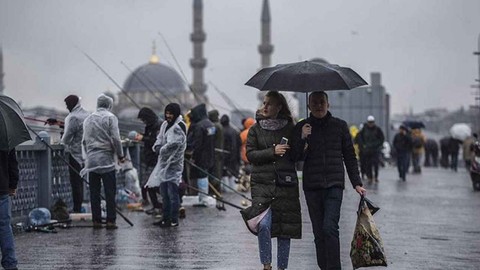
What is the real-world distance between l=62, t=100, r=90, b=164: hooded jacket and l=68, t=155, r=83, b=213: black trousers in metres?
0.16

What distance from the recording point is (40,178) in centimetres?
1415

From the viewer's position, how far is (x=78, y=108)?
46.8 feet

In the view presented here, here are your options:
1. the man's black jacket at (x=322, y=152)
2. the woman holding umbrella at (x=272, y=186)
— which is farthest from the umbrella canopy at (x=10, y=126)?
the man's black jacket at (x=322, y=152)

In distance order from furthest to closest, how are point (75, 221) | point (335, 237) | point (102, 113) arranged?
point (75, 221), point (102, 113), point (335, 237)

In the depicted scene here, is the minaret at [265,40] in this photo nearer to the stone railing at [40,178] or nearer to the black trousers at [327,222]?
the stone railing at [40,178]

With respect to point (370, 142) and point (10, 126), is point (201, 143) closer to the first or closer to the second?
point (10, 126)

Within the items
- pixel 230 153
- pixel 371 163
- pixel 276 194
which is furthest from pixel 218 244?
pixel 371 163

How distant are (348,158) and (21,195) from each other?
5659mm

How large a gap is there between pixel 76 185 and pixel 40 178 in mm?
540

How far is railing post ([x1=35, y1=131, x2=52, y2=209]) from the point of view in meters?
14.1

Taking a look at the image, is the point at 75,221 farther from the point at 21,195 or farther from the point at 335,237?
the point at 335,237

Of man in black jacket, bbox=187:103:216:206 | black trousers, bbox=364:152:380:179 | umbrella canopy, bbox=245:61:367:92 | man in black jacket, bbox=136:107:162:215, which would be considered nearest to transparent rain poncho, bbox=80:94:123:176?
man in black jacket, bbox=136:107:162:215

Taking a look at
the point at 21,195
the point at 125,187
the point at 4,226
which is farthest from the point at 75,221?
the point at 4,226

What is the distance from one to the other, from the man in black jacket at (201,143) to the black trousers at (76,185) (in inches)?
72.5
